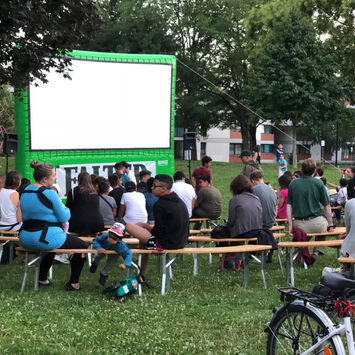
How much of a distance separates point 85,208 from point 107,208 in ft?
3.32

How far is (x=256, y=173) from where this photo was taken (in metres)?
11.0

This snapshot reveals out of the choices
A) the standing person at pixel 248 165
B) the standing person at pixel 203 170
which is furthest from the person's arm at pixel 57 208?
the standing person at pixel 203 170

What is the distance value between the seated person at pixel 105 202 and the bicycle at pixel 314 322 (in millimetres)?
6344

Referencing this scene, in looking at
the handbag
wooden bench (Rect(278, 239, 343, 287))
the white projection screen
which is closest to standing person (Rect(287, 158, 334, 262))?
wooden bench (Rect(278, 239, 343, 287))

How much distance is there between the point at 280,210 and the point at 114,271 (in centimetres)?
409

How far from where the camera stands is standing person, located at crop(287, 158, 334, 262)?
32.2ft

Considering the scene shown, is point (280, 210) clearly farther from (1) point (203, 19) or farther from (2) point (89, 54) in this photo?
(1) point (203, 19)

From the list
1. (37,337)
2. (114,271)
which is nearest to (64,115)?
(114,271)

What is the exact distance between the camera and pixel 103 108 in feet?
53.4

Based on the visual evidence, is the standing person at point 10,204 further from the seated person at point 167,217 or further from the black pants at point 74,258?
the seated person at point 167,217

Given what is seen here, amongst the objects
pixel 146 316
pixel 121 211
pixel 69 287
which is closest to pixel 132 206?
pixel 121 211

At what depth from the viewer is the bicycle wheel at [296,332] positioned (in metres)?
4.37

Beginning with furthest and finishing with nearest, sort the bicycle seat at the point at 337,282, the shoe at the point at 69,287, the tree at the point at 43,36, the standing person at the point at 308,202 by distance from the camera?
1. the tree at the point at 43,36
2. the standing person at the point at 308,202
3. the shoe at the point at 69,287
4. the bicycle seat at the point at 337,282

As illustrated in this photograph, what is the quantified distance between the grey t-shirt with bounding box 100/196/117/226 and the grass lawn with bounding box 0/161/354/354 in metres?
1.41
